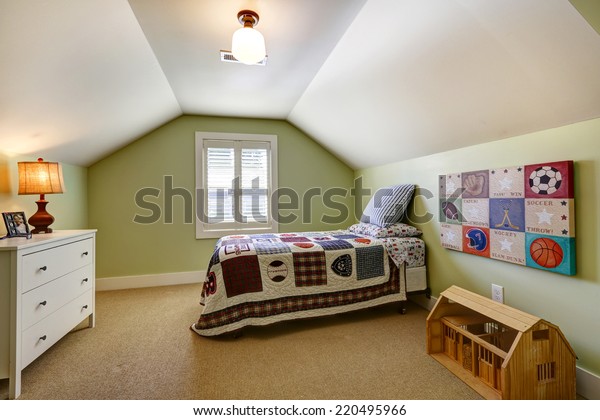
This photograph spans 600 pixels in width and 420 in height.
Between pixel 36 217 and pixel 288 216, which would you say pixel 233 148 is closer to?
pixel 288 216

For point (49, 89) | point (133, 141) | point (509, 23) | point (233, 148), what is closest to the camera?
point (509, 23)

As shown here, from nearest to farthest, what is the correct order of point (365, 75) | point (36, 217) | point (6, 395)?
point (6, 395)
point (36, 217)
point (365, 75)

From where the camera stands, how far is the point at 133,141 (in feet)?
11.0

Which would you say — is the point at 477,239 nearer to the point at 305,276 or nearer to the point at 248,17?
the point at 305,276

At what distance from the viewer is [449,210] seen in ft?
7.67

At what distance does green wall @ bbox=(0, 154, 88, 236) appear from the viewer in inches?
79.4

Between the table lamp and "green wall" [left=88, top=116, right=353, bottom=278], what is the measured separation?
125 cm

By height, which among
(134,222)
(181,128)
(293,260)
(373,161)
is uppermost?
(181,128)

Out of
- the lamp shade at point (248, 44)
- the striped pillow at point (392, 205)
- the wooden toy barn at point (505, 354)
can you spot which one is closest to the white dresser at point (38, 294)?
the lamp shade at point (248, 44)

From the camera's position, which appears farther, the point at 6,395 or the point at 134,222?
the point at 134,222

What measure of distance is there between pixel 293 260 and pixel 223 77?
179 cm

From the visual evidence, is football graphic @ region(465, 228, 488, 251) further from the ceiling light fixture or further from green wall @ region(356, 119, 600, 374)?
the ceiling light fixture

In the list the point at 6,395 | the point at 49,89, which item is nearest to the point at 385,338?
the point at 6,395

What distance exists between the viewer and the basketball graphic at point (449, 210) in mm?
2277
